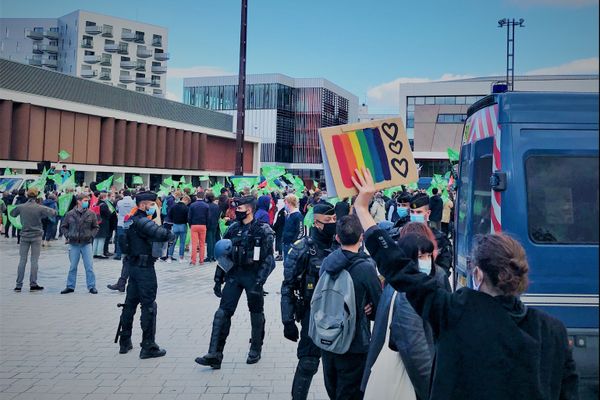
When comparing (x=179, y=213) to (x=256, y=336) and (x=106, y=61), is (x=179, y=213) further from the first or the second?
(x=106, y=61)

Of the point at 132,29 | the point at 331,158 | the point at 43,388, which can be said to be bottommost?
the point at 43,388

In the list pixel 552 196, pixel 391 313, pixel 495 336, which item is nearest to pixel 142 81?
pixel 552 196

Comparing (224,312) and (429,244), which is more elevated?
(429,244)

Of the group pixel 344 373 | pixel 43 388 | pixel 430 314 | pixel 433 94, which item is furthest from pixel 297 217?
pixel 433 94

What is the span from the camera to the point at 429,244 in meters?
3.42

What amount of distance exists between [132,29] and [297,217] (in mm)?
82776

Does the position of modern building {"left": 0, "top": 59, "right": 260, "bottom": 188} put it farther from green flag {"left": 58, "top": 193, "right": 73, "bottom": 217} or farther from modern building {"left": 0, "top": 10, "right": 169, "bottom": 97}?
modern building {"left": 0, "top": 10, "right": 169, "bottom": 97}

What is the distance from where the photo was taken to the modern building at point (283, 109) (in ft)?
270

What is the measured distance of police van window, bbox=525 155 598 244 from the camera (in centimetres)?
470

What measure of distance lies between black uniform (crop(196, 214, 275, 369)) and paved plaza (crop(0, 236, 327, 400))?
0.89 feet

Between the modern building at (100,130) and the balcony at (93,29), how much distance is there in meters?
29.0

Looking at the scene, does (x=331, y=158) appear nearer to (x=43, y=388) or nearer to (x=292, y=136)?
(x=43, y=388)

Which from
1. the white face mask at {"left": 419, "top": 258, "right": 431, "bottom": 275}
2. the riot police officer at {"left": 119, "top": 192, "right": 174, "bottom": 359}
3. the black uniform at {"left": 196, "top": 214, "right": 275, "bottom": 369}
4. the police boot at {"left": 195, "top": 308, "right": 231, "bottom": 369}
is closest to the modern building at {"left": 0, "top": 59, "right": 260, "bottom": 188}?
the riot police officer at {"left": 119, "top": 192, "right": 174, "bottom": 359}

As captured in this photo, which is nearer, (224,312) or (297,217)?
(224,312)
